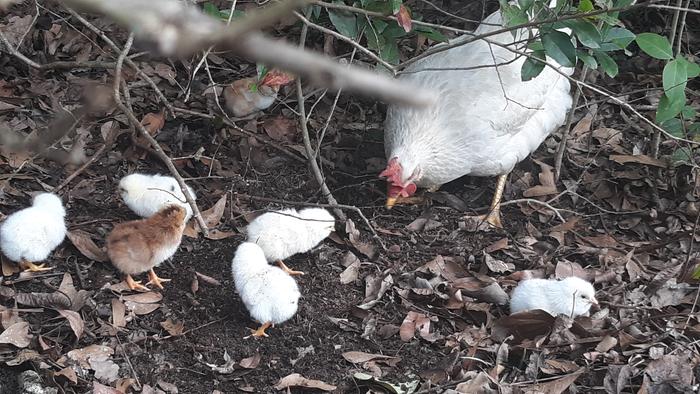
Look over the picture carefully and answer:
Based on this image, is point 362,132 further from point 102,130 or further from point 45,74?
point 45,74

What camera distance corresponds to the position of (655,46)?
4176 mm

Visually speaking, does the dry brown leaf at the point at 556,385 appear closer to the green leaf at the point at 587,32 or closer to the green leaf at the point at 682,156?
the green leaf at the point at 587,32

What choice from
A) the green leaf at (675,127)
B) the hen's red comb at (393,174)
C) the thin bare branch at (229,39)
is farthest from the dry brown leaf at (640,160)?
the thin bare branch at (229,39)

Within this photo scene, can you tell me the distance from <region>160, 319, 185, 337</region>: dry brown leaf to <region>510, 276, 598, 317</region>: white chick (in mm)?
1574

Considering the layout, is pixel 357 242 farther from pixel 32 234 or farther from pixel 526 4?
pixel 32 234

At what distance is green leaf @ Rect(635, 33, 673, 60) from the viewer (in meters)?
4.16

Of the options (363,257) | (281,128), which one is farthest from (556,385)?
(281,128)

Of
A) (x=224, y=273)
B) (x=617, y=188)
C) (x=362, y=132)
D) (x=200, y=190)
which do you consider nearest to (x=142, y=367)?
(x=224, y=273)

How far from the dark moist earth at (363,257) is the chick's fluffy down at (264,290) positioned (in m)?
0.13

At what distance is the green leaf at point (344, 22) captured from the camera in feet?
14.6

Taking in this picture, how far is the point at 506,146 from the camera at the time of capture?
496 cm

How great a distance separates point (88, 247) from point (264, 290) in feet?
3.23

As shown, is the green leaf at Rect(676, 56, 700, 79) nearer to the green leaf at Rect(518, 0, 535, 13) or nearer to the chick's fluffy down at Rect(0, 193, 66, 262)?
the green leaf at Rect(518, 0, 535, 13)

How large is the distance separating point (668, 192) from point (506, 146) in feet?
3.70
